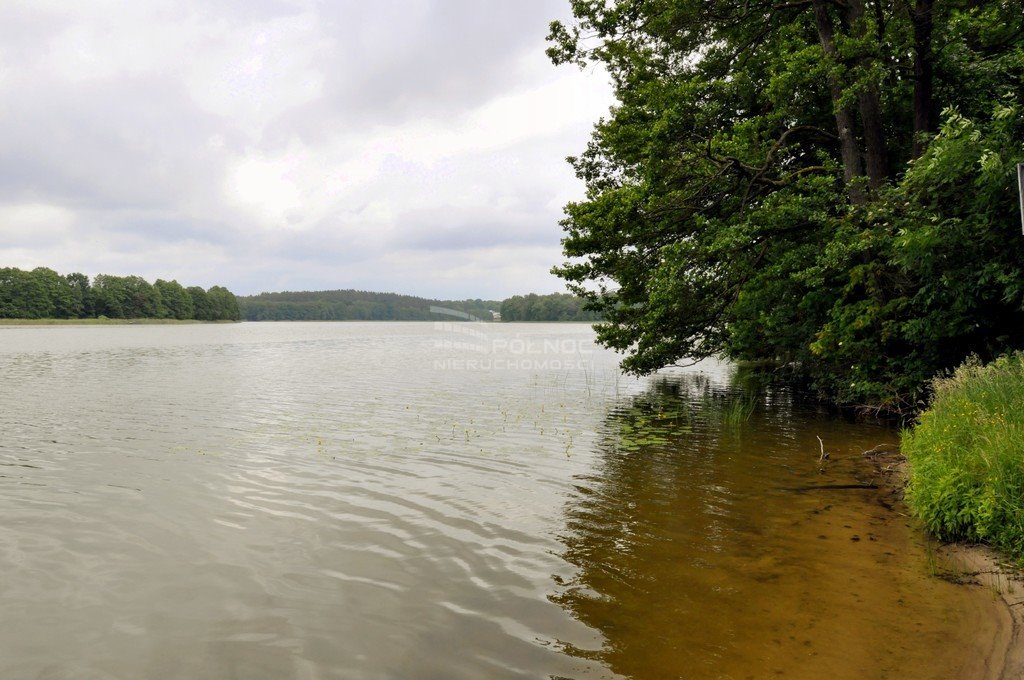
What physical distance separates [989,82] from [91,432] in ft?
74.9

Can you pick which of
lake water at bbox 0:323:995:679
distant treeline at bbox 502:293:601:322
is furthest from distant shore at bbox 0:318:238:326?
lake water at bbox 0:323:995:679

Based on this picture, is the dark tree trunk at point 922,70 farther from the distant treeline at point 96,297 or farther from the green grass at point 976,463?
the distant treeline at point 96,297

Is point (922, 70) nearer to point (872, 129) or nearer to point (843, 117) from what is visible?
point (872, 129)

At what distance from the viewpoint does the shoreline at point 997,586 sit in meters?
4.35

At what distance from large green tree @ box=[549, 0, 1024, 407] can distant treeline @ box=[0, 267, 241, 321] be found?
14991 cm

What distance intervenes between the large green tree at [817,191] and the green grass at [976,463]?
3493 millimetres

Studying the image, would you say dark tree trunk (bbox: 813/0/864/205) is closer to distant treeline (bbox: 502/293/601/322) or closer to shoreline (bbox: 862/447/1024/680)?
shoreline (bbox: 862/447/1024/680)

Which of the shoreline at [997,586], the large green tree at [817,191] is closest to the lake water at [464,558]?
the shoreline at [997,586]

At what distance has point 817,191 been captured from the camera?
14.9 metres

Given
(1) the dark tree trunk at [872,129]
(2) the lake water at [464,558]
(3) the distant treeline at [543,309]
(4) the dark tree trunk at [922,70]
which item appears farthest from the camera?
(3) the distant treeline at [543,309]

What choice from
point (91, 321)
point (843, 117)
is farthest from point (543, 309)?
point (843, 117)

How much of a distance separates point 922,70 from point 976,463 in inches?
446

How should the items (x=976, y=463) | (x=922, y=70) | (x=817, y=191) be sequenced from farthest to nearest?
(x=817, y=191)
(x=922, y=70)
(x=976, y=463)

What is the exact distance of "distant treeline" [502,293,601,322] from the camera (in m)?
172
